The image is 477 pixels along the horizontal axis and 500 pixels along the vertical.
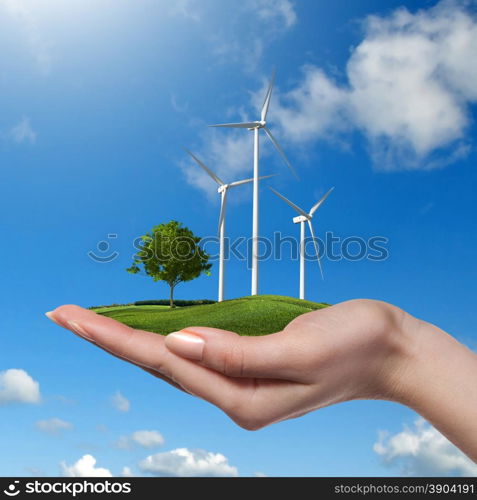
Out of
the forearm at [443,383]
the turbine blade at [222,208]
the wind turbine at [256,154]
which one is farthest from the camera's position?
the turbine blade at [222,208]

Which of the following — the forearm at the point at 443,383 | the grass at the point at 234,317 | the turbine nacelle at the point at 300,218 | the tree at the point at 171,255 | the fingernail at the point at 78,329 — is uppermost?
the turbine nacelle at the point at 300,218

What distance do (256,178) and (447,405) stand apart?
18.7 meters

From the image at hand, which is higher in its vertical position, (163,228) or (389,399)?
(163,228)

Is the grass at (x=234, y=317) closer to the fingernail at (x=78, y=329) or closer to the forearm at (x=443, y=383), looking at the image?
the fingernail at (x=78, y=329)

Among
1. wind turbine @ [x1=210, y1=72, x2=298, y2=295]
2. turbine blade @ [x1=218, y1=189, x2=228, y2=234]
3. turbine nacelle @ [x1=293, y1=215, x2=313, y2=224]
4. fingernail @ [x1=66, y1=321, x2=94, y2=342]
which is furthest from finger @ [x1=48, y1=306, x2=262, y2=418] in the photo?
turbine nacelle @ [x1=293, y1=215, x2=313, y2=224]

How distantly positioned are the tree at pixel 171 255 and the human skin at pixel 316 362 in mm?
14862

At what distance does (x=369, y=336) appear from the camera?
147 inches

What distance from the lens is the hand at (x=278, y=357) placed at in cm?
365

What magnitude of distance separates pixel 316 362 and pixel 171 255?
16.7 m

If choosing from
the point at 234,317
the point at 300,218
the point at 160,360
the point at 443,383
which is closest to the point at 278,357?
the point at 160,360

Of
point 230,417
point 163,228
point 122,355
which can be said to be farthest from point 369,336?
point 163,228

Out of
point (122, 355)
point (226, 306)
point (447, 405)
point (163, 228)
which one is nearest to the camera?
point (447, 405)

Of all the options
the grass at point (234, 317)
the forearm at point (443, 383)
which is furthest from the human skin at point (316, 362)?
the grass at point (234, 317)

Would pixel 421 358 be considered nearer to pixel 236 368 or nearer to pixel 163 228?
pixel 236 368
